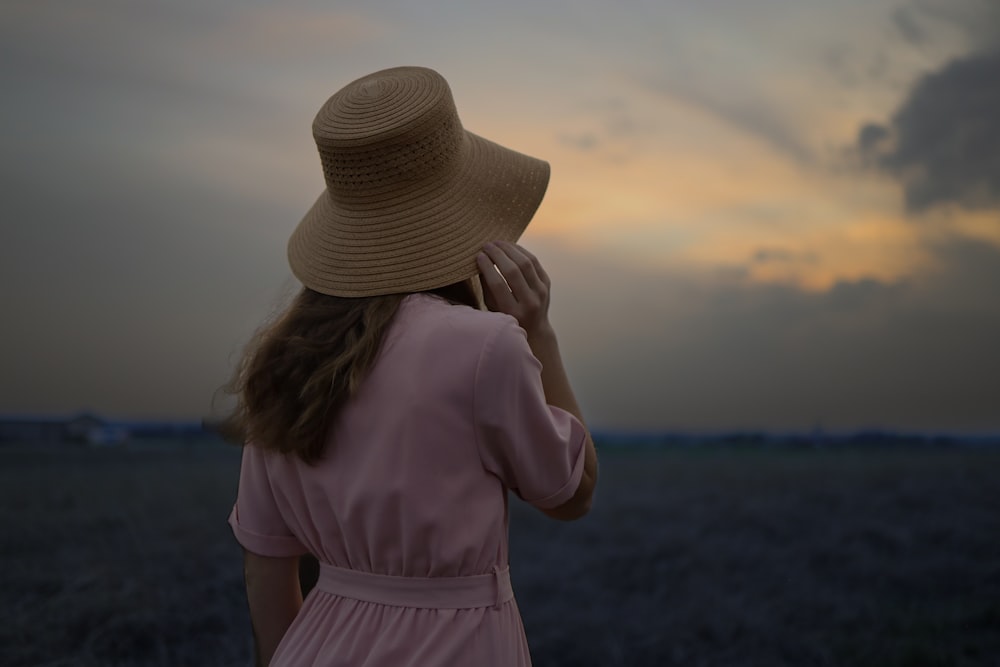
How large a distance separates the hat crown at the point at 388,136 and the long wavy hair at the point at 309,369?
0.22m

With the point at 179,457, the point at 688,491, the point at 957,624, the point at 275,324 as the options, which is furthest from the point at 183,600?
the point at 179,457

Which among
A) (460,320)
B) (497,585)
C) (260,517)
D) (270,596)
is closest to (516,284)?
(460,320)

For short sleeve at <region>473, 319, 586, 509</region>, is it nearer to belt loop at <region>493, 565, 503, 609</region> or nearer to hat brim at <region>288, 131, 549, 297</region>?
belt loop at <region>493, 565, 503, 609</region>

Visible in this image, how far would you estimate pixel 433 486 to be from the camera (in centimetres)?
144

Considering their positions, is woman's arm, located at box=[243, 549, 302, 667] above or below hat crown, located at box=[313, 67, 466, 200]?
below

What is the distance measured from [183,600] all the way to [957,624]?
4373 millimetres

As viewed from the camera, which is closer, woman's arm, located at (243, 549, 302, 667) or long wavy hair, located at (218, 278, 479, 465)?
long wavy hair, located at (218, 278, 479, 465)

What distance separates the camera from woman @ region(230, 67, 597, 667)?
144 centimetres

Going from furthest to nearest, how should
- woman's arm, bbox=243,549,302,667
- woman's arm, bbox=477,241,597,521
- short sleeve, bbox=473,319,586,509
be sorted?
woman's arm, bbox=243,549,302,667 < woman's arm, bbox=477,241,597,521 < short sleeve, bbox=473,319,586,509

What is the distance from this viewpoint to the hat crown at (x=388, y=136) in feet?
5.37

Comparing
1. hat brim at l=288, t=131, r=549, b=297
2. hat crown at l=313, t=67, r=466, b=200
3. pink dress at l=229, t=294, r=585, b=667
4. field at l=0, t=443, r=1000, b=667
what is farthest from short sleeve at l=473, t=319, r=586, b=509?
field at l=0, t=443, r=1000, b=667

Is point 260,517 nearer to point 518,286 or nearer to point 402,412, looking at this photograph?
point 402,412

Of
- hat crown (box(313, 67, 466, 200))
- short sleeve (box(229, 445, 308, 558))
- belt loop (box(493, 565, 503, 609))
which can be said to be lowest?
short sleeve (box(229, 445, 308, 558))

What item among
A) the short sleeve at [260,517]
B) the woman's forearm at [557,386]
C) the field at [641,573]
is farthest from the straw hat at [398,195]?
the field at [641,573]
